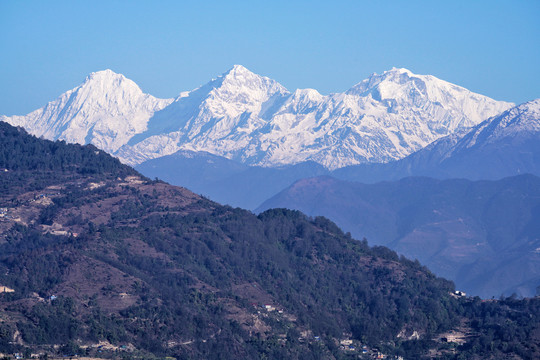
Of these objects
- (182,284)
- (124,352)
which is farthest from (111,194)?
(124,352)

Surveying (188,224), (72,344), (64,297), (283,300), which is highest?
(188,224)

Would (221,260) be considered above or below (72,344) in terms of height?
above

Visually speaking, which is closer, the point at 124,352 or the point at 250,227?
the point at 124,352

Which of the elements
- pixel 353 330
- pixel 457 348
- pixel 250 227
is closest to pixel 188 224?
pixel 250 227

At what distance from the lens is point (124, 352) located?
4173 inches

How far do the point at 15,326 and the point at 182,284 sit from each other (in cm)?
2990

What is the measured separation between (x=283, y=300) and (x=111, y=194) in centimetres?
4452

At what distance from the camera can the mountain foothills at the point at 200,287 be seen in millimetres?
112625

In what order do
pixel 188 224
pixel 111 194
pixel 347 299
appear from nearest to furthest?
pixel 347 299 < pixel 188 224 < pixel 111 194

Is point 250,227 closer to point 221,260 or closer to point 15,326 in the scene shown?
point 221,260

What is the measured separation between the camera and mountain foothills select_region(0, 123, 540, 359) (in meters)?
113

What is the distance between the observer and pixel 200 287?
131 meters

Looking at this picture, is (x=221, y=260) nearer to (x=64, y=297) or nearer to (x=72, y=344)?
(x=64, y=297)

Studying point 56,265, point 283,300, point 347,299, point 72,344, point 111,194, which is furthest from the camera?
point 111,194
